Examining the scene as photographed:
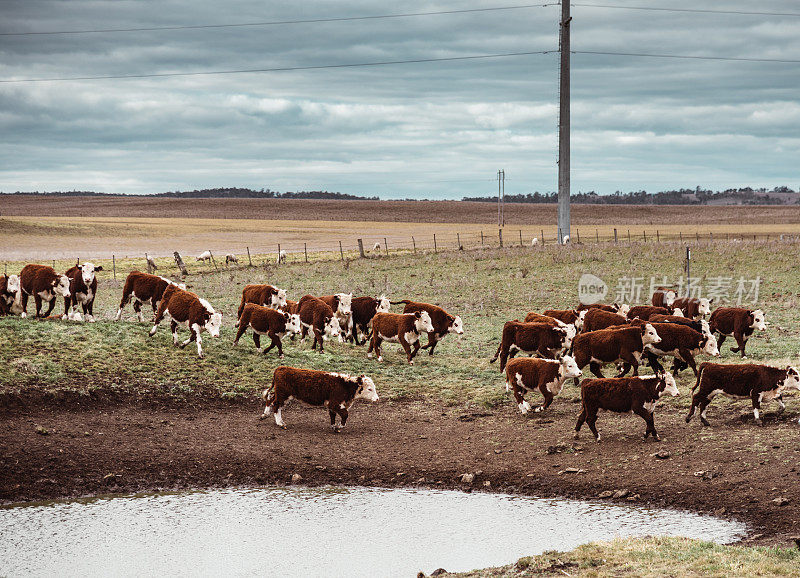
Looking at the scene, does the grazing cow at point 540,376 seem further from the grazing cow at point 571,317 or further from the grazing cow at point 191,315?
the grazing cow at point 191,315

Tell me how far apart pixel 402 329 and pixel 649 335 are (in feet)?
22.3

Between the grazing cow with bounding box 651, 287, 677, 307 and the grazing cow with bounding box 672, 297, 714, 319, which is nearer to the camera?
the grazing cow with bounding box 672, 297, 714, 319

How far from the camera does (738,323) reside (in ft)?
71.0

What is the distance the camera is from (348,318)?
81.9 ft

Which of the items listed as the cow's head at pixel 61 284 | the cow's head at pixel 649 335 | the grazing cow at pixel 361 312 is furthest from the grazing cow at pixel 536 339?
the cow's head at pixel 61 284

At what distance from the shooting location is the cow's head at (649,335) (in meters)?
18.0

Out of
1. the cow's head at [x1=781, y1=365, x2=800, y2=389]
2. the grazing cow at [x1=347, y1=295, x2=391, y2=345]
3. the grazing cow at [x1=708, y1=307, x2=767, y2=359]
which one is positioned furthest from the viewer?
the grazing cow at [x1=347, y1=295, x2=391, y2=345]

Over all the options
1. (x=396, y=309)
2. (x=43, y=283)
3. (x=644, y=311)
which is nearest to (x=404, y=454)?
(x=644, y=311)

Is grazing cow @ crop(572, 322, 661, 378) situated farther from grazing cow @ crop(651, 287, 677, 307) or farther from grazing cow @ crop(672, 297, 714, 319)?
grazing cow @ crop(651, 287, 677, 307)

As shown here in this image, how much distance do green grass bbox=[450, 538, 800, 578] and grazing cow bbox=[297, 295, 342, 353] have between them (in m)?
13.4

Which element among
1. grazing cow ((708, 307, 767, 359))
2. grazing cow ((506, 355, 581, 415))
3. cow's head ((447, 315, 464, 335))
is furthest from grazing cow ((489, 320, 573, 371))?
grazing cow ((708, 307, 767, 359))

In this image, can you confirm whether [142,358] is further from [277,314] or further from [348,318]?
[348,318]

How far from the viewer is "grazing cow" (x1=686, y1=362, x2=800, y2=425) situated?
15.0m

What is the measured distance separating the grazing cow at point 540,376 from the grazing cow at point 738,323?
22.9 feet
